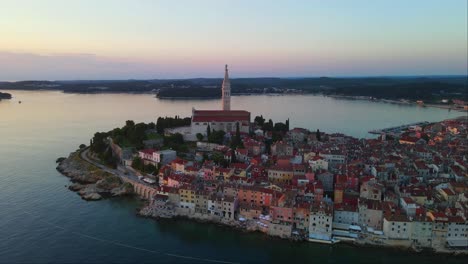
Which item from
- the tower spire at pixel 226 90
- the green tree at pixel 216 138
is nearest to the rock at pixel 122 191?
the green tree at pixel 216 138

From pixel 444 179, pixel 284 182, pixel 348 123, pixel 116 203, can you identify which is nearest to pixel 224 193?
pixel 284 182

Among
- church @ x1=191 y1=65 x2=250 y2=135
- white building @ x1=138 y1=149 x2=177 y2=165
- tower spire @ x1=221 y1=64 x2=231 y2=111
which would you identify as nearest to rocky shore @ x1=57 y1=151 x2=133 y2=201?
white building @ x1=138 y1=149 x2=177 y2=165

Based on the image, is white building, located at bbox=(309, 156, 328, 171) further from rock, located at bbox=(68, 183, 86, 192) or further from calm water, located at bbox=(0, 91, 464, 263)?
rock, located at bbox=(68, 183, 86, 192)

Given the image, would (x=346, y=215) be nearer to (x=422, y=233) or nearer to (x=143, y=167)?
(x=422, y=233)

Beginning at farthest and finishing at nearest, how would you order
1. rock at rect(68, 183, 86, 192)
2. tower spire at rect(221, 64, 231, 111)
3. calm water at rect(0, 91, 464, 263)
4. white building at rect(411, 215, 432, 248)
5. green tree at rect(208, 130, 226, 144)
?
tower spire at rect(221, 64, 231, 111) → green tree at rect(208, 130, 226, 144) → rock at rect(68, 183, 86, 192) → white building at rect(411, 215, 432, 248) → calm water at rect(0, 91, 464, 263)

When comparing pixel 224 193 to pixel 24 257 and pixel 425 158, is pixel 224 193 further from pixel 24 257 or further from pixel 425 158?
pixel 425 158

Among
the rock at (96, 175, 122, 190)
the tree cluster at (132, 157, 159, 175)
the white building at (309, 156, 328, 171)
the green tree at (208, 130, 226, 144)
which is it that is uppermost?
the green tree at (208, 130, 226, 144)

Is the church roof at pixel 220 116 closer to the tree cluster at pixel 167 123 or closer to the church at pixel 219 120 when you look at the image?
the church at pixel 219 120
